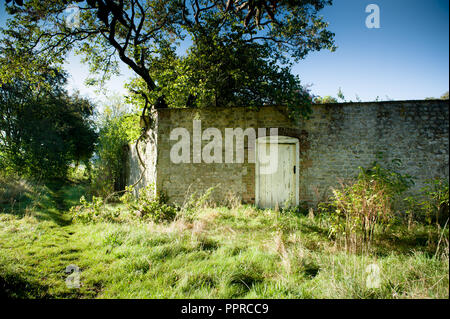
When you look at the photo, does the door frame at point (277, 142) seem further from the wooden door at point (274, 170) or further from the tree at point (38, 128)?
the tree at point (38, 128)

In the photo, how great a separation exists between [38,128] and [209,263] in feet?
47.6

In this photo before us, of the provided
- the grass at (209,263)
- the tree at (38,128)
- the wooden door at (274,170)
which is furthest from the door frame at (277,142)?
the tree at (38,128)

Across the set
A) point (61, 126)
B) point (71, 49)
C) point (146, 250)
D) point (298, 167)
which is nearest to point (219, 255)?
point (146, 250)

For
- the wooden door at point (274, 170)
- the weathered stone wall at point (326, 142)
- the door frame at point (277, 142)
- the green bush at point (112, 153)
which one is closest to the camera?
the weathered stone wall at point (326, 142)

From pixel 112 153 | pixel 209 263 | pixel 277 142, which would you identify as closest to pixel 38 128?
pixel 112 153

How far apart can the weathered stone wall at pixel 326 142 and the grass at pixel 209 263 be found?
1.97 meters

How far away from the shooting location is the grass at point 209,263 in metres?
2.22

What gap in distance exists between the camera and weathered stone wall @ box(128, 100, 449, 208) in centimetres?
574

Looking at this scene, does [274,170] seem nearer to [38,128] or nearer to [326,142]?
[326,142]

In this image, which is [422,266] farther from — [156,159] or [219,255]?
[156,159]

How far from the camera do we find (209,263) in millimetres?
2896

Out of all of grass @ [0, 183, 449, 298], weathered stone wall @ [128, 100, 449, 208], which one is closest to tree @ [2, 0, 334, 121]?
weathered stone wall @ [128, 100, 449, 208]
